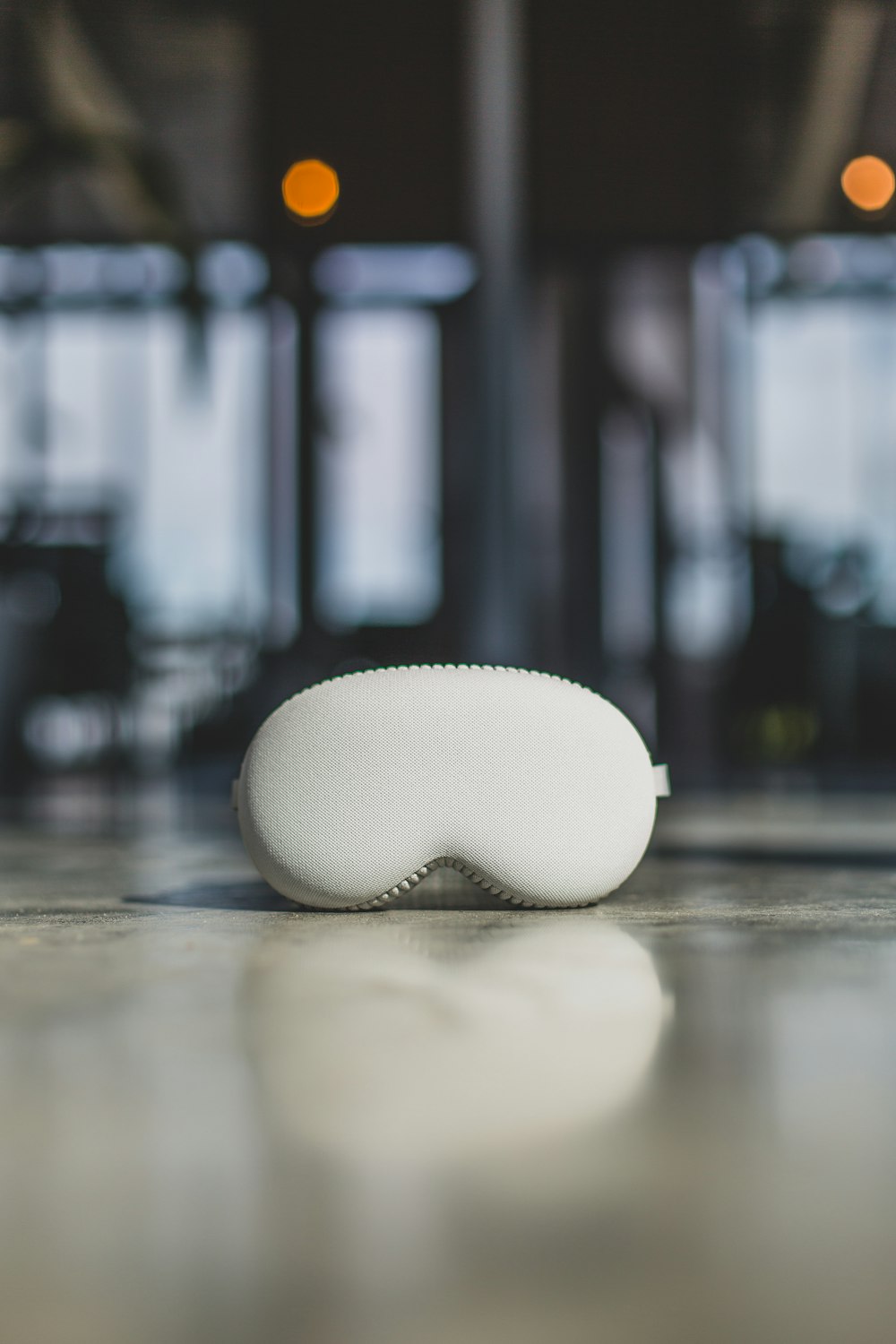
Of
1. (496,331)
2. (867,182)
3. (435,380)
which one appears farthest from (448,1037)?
(435,380)

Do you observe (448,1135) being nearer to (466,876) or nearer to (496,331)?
(466,876)

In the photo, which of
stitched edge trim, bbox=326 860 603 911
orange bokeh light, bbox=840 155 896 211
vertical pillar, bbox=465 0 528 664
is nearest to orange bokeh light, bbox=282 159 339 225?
vertical pillar, bbox=465 0 528 664

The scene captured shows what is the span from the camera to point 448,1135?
2.23 ft

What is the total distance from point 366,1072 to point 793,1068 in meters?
0.26

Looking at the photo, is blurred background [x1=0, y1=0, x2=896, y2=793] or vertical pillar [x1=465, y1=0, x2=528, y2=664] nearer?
vertical pillar [x1=465, y1=0, x2=528, y2=664]

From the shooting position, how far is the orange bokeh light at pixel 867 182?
734cm

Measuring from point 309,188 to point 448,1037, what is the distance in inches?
259

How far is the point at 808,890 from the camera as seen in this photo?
6.11ft

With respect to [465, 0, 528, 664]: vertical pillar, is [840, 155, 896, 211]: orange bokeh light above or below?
above

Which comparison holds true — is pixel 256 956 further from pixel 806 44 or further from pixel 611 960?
pixel 806 44

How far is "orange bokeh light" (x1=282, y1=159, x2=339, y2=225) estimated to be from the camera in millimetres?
6715

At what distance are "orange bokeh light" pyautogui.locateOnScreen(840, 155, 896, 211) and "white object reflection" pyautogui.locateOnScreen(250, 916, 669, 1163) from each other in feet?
22.8

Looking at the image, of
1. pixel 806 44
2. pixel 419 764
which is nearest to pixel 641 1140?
pixel 419 764

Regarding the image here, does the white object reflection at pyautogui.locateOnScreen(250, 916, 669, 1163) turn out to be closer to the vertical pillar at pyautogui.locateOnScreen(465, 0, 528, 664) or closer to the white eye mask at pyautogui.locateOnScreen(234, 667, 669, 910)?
the white eye mask at pyautogui.locateOnScreen(234, 667, 669, 910)
